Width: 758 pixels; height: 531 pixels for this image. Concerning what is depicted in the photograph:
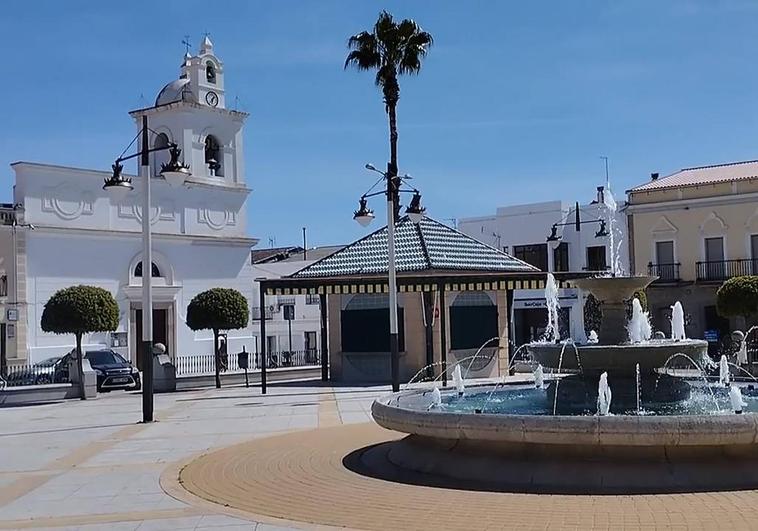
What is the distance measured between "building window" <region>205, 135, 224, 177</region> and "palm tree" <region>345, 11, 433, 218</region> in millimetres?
18172

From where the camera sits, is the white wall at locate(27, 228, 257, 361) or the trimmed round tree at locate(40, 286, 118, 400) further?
the white wall at locate(27, 228, 257, 361)

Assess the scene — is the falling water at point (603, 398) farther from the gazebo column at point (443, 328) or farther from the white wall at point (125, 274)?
the white wall at point (125, 274)

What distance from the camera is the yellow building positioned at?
135 ft

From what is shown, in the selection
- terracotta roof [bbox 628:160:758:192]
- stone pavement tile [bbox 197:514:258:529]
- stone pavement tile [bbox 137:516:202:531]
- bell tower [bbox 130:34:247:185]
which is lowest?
stone pavement tile [bbox 137:516:202:531]

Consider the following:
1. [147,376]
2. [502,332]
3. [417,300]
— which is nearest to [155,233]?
[417,300]

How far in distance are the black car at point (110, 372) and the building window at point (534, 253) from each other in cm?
2718

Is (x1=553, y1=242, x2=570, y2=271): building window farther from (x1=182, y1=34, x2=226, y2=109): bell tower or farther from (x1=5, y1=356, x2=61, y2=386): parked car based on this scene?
(x1=5, y1=356, x2=61, y2=386): parked car

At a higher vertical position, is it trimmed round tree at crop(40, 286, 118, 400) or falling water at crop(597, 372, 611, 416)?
trimmed round tree at crop(40, 286, 118, 400)

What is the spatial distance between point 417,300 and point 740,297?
37.4 ft

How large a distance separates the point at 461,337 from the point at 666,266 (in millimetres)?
19355

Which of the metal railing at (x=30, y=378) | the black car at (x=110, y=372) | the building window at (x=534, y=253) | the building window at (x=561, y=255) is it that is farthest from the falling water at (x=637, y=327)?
the building window at (x=534, y=253)

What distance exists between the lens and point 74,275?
37.5 m

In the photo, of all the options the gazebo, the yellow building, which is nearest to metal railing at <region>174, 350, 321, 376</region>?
the gazebo

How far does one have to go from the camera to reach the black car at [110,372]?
27.8m
